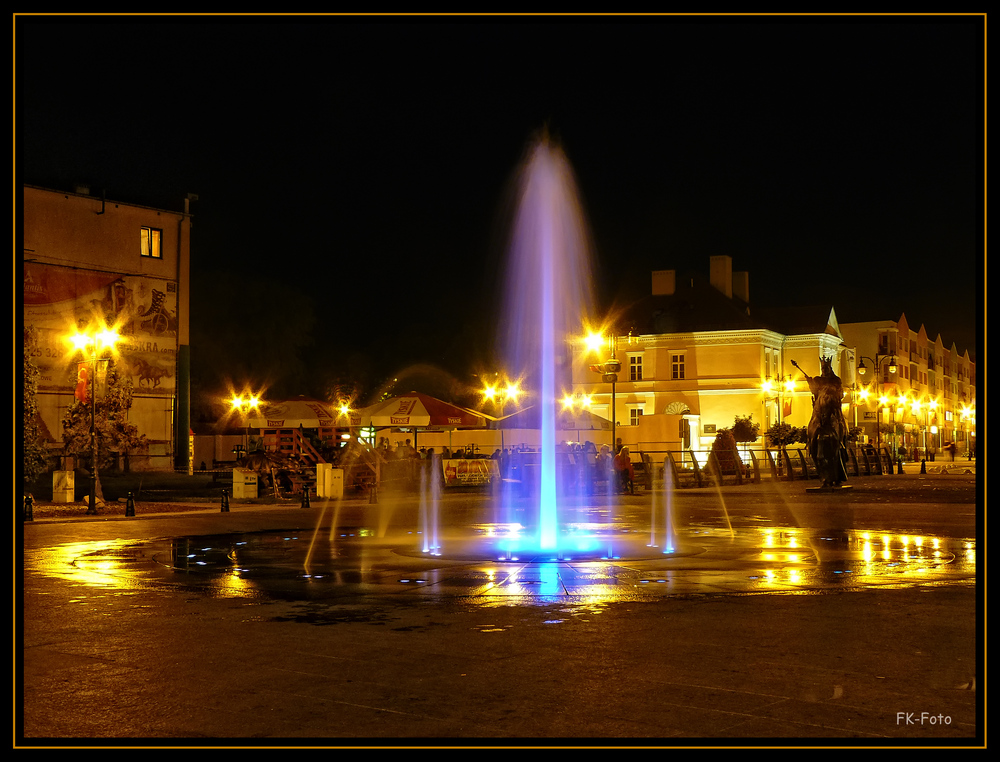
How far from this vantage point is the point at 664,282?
3012 inches

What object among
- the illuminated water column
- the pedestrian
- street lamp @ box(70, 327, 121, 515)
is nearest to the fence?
the pedestrian

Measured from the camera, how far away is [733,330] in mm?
70688

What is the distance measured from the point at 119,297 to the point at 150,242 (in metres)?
3.25

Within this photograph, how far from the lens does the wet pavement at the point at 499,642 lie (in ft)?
21.1

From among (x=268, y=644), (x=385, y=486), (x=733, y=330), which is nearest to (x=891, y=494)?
(x=385, y=486)

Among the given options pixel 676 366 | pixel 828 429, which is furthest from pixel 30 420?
pixel 676 366

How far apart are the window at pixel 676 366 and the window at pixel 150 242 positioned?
35.6 m

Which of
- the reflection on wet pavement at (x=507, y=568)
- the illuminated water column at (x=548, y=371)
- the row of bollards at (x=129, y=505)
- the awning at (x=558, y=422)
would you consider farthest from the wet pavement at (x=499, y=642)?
the awning at (x=558, y=422)

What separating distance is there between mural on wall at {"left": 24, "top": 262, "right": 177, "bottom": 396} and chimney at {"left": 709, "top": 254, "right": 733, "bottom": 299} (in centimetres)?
4034

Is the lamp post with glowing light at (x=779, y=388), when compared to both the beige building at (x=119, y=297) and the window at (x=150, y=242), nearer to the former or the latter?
the beige building at (x=119, y=297)

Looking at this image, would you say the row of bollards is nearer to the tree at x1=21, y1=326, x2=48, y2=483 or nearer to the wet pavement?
the tree at x1=21, y1=326, x2=48, y2=483

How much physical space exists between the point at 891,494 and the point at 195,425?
46064mm
